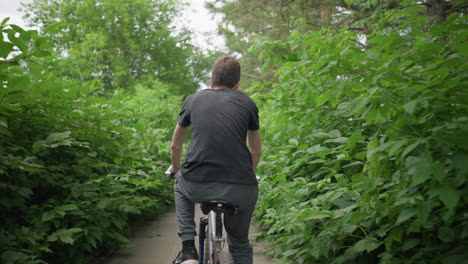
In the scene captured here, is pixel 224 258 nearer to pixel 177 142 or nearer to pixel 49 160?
pixel 177 142

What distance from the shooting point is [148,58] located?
140ft

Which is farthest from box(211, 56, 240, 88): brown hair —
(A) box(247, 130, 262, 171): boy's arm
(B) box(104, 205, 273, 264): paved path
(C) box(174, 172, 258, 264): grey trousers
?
(B) box(104, 205, 273, 264): paved path

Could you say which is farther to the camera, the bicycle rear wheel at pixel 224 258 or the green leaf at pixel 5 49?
the bicycle rear wheel at pixel 224 258

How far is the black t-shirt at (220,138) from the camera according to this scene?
3357mm

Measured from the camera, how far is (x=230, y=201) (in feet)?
10.9

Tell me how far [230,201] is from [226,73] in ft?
3.31

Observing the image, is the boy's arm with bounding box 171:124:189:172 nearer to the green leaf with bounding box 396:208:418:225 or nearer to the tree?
the green leaf with bounding box 396:208:418:225

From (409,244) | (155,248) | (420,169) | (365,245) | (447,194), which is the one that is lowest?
(155,248)

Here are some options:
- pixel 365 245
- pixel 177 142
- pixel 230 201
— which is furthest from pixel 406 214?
pixel 177 142

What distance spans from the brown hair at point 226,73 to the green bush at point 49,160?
126 centimetres

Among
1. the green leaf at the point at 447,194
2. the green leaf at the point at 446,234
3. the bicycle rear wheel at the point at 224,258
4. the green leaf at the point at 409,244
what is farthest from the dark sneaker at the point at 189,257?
the green leaf at the point at 447,194

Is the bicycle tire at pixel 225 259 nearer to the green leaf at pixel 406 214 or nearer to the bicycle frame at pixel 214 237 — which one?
the bicycle frame at pixel 214 237

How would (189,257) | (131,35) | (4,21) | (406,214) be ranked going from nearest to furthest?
1. (406,214)
2. (4,21)
3. (189,257)
4. (131,35)

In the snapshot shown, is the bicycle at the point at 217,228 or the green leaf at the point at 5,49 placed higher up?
the green leaf at the point at 5,49
